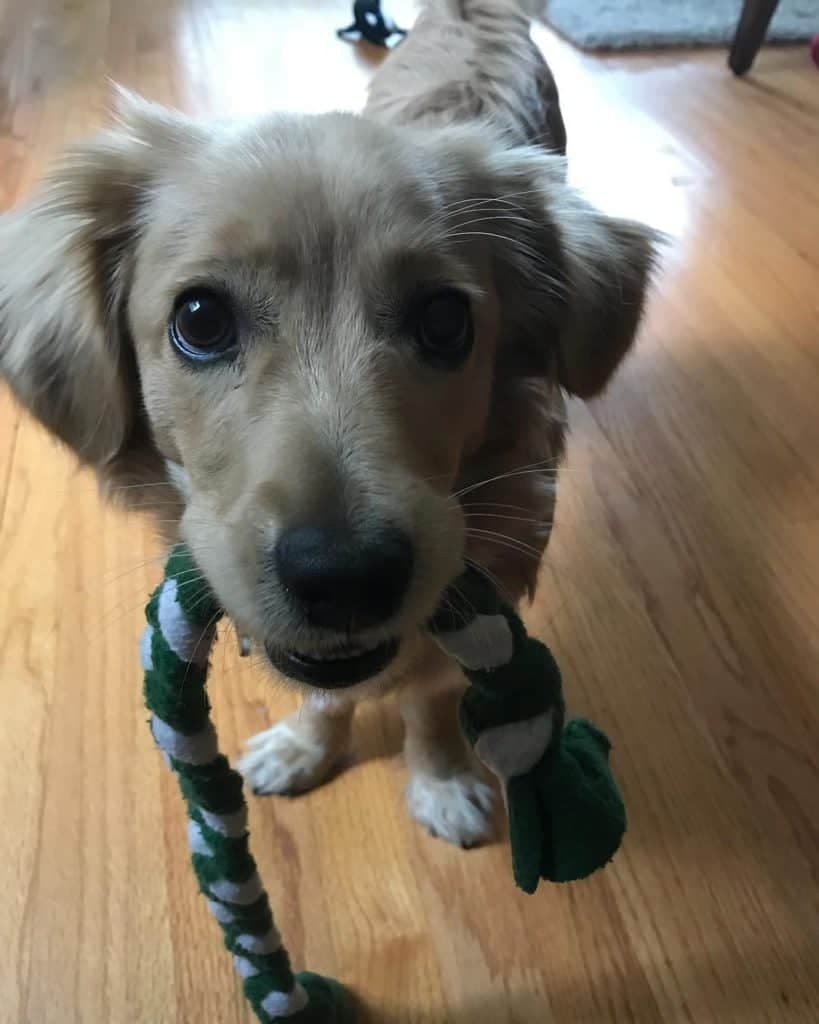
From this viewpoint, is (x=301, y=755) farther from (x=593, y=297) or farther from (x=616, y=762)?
(x=593, y=297)

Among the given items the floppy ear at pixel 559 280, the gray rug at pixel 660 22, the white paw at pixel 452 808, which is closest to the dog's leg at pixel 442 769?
the white paw at pixel 452 808

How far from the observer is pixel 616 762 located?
1.40 metres

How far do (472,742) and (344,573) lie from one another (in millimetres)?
302

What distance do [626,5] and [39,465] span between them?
3.11 meters

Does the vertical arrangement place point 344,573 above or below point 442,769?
above

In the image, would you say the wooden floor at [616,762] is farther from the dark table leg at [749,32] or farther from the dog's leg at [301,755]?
the dark table leg at [749,32]

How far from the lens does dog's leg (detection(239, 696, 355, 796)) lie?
1361 millimetres

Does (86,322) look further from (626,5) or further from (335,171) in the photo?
(626,5)

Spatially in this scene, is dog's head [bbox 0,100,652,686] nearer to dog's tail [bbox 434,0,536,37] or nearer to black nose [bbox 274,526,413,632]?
black nose [bbox 274,526,413,632]

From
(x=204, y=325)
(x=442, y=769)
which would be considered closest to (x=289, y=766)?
(x=442, y=769)

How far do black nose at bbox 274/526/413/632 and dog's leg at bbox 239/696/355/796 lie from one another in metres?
0.61

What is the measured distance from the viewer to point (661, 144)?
9.53 feet

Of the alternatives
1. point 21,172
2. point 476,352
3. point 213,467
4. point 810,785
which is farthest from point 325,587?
point 21,172

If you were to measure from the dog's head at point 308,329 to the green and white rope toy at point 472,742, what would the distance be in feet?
0.27
